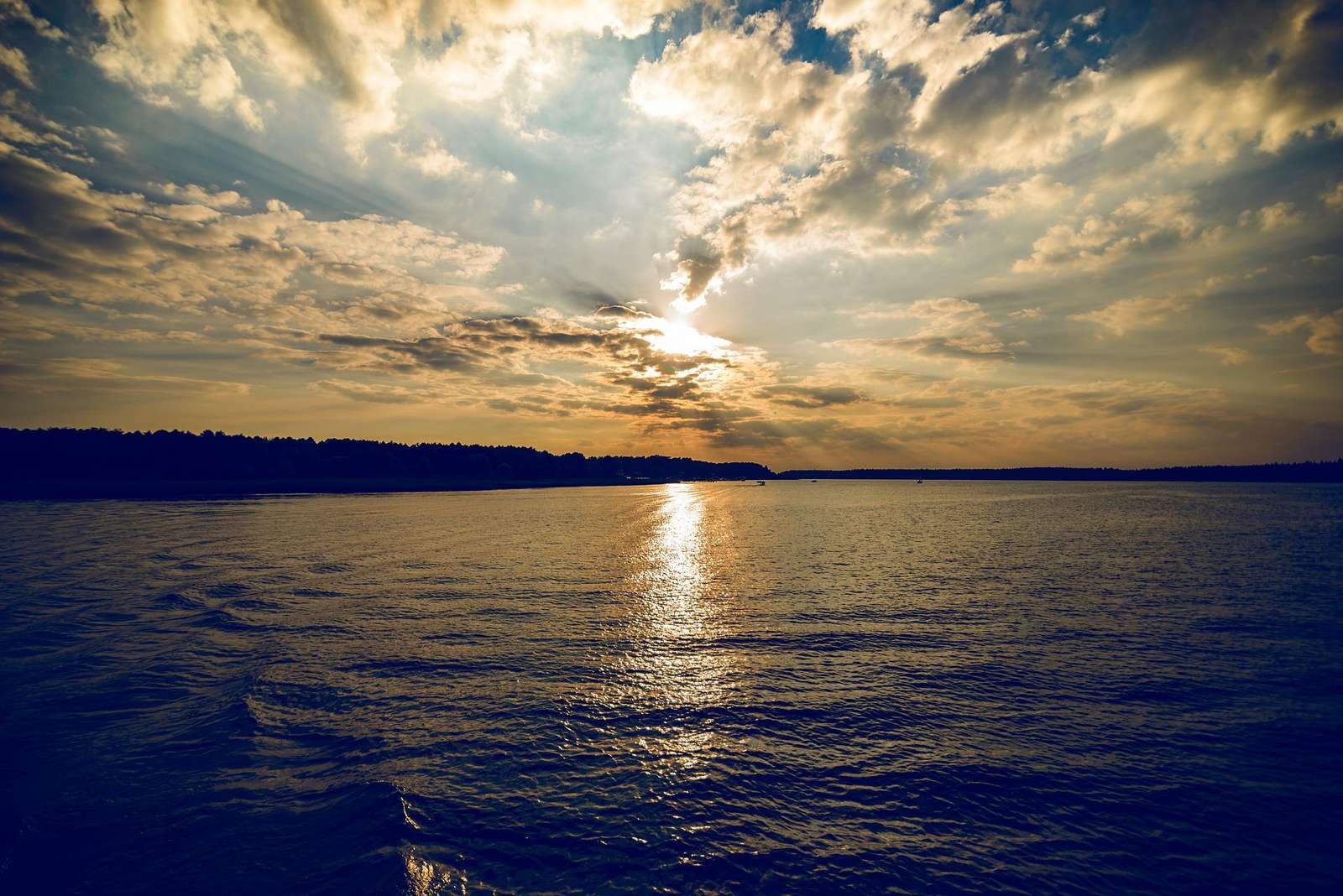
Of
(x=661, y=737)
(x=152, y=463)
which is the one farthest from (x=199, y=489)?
(x=661, y=737)

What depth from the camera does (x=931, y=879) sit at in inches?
372

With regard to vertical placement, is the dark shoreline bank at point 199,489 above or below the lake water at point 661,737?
above

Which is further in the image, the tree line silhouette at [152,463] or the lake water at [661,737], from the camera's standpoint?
the tree line silhouette at [152,463]

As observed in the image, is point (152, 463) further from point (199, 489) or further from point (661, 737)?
point (661, 737)

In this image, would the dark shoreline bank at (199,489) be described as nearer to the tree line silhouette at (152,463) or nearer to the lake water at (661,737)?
the tree line silhouette at (152,463)

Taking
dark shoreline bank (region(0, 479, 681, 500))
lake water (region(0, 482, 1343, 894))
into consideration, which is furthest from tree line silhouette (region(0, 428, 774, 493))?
lake water (region(0, 482, 1343, 894))

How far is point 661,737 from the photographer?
1423cm

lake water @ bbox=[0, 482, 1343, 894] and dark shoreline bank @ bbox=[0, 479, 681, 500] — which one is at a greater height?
dark shoreline bank @ bbox=[0, 479, 681, 500]

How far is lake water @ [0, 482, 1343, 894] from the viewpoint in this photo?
31.9ft

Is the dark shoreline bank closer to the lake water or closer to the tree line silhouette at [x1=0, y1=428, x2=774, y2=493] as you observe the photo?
the tree line silhouette at [x1=0, y1=428, x2=774, y2=493]

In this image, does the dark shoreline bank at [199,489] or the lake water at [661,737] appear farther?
the dark shoreline bank at [199,489]

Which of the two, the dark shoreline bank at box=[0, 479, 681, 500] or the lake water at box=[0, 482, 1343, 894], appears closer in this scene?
the lake water at box=[0, 482, 1343, 894]

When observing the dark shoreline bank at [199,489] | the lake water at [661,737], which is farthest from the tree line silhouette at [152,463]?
the lake water at [661,737]

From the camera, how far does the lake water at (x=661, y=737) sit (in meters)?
9.73
